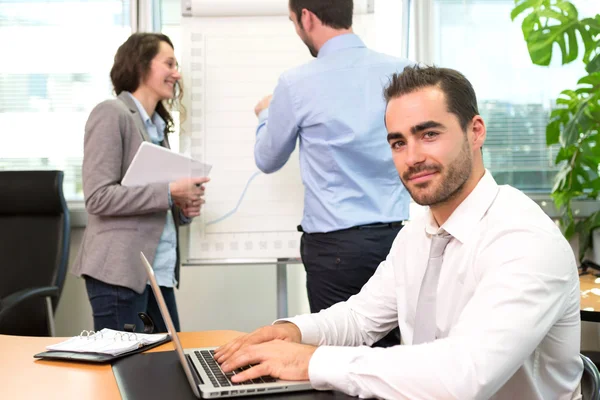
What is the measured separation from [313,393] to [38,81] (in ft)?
9.66

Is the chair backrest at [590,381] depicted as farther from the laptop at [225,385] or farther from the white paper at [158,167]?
the white paper at [158,167]

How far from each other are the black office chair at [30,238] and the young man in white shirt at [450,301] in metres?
1.84

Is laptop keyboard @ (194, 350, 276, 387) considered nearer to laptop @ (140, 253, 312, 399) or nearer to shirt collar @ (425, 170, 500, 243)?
laptop @ (140, 253, 312, 399)

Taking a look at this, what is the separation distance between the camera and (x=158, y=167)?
7.96ft

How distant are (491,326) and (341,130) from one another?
3.76ft

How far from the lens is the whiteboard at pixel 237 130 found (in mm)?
2791

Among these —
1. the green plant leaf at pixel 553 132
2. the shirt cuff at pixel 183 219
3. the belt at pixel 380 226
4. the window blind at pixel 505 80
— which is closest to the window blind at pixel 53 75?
the shirt cuff at pixel 183 219

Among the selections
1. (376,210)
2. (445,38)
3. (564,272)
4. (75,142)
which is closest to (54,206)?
(75,142)

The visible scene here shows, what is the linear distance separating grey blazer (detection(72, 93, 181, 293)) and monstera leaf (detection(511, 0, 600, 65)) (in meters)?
1.89

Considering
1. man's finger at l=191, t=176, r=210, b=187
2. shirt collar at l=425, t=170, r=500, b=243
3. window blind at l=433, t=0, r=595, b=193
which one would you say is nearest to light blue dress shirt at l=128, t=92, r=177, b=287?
man's finger at l=191, t=176, r=210, b=187

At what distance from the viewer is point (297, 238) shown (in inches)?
110

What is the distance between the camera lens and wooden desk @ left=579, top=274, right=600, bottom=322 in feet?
6.88

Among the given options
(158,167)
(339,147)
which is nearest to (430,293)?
(339,147)

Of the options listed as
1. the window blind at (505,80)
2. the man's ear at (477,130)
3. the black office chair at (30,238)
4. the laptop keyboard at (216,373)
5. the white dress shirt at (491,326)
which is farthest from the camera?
the window blind at (505,80)
